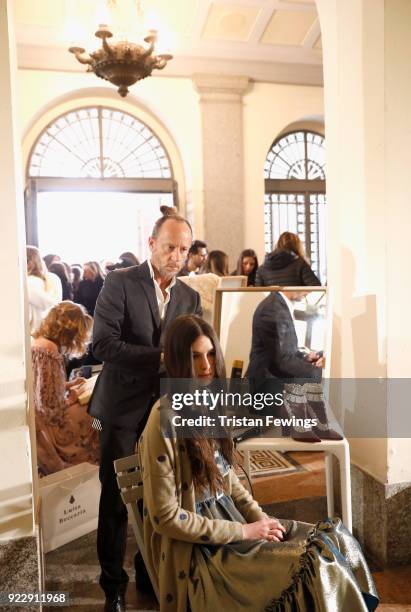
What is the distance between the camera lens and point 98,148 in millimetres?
9578

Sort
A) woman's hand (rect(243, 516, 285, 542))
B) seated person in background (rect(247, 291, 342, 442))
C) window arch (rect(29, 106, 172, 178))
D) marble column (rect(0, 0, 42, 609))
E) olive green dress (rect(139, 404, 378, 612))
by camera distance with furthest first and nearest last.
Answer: window arch (rect(29, 106, 172, 178)) → seated person in background (rect(247, 291, 342, 442)) → marble column (rect(0, 0, 42, 609)) → woman's hand (rect(243, 516, 285, 542)) → olive green dress (rect(139, 404, 378, 612))

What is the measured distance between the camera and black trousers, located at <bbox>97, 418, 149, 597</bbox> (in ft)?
8.56

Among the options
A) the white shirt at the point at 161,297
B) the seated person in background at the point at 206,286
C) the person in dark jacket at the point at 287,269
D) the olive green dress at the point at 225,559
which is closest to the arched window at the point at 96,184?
the person in dark jacket at the point at 287,269

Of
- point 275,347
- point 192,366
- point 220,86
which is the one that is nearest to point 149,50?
point 220,86

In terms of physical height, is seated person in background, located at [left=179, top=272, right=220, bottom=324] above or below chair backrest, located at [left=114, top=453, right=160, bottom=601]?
above

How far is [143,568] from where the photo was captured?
2848mm

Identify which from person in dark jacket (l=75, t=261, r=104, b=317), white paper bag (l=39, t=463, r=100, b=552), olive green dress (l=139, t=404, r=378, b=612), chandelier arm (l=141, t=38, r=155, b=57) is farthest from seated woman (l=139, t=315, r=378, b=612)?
chandelier arm (l=141, t=38, r=155, b=57)

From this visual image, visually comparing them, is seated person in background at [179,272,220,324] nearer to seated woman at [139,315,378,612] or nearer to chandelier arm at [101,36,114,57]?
seated woman at [139,315,378,612]

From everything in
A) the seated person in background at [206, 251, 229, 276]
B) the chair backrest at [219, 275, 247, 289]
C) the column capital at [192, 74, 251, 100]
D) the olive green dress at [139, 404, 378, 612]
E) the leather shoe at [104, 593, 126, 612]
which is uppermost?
the column capital at [192, 74, 251, 100]

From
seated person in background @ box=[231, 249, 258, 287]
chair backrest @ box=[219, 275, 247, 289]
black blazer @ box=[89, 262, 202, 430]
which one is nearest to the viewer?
black blazer @ box=[89, 262, 202, 430]

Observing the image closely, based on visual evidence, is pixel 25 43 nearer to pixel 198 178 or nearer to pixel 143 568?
pixel 198 178

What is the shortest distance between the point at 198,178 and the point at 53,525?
6848 millimetres

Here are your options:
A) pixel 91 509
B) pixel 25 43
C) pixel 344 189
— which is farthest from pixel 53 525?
pixel 25 43

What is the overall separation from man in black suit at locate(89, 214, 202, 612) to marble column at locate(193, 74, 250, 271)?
262 inches
